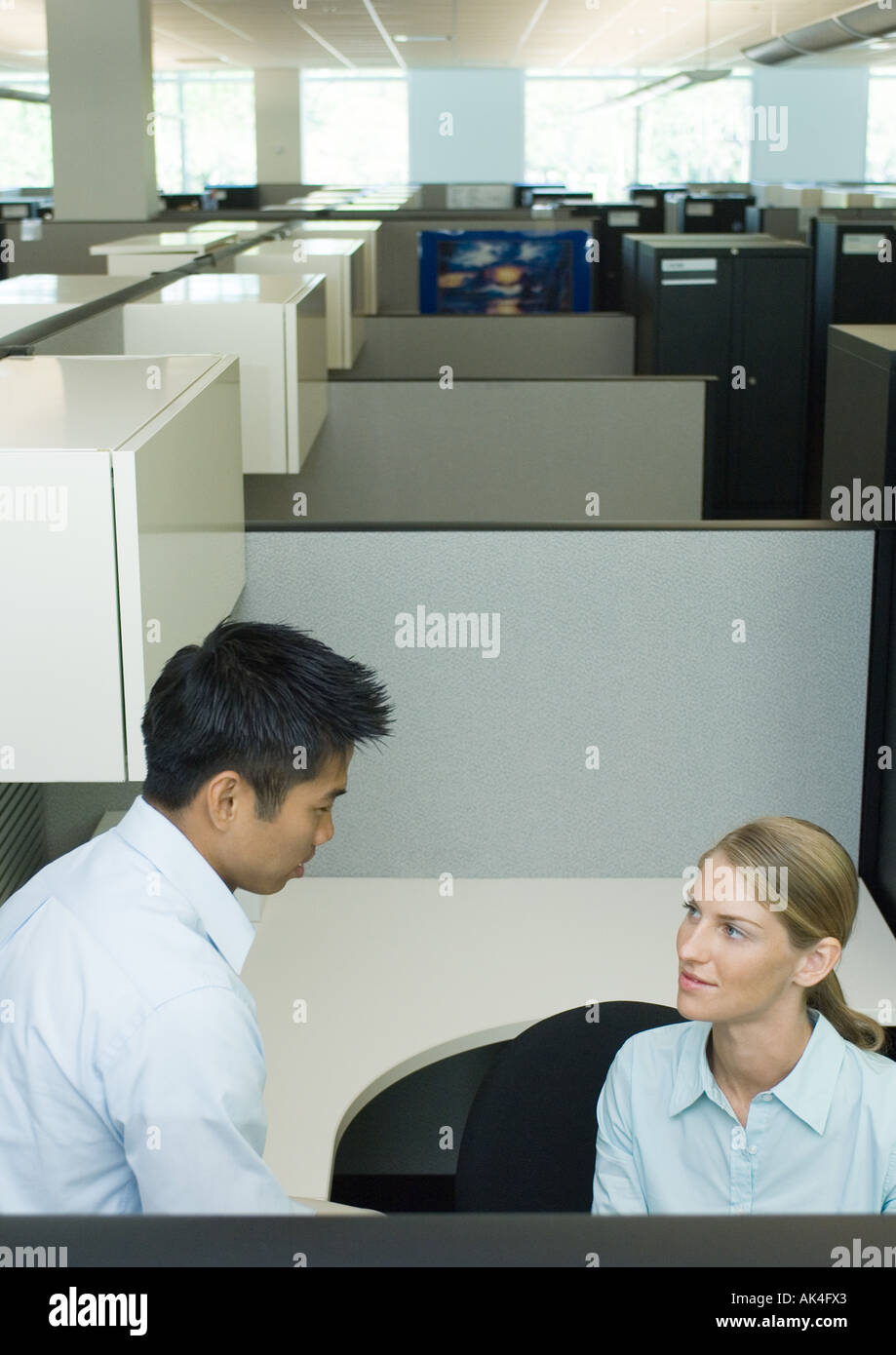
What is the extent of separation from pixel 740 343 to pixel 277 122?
10.7 meters

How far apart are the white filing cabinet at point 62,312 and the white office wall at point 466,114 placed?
14.7m

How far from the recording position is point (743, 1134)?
1296mm

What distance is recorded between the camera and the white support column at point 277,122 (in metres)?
14.2

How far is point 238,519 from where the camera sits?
6.09 ft

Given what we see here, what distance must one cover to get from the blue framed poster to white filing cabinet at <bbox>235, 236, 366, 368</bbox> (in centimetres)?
97

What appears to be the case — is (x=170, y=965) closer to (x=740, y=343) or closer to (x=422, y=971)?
(x=422, y=971)

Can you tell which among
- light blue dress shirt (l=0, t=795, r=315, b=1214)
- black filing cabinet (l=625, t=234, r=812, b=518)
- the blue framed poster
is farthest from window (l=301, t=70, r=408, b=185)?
light blue dress shirt (l=0, t=795, r=315, b=1214)

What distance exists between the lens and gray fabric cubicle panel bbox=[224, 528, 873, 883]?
6.46ft

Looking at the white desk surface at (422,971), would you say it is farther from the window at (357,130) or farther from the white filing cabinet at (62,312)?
the window at (357,130)

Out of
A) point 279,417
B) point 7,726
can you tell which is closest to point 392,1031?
point 7,726

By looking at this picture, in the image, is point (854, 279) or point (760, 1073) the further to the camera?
point (854, 279)

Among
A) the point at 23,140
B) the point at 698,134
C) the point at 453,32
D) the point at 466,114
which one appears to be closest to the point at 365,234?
the point at 453,32

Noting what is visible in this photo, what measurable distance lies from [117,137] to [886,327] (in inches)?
180
